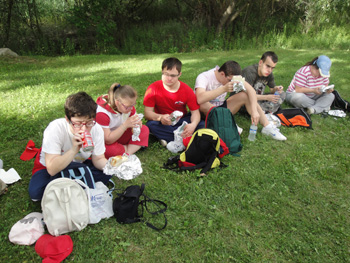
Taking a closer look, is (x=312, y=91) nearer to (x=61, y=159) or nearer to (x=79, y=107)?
(x=79, y=107)

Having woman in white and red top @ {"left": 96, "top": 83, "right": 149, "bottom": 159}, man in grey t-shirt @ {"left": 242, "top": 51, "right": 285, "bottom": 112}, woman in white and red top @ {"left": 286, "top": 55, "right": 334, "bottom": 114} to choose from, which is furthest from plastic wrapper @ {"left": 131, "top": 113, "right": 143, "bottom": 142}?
woman in white and red top @ {"left": 286, "top": 55, "right": 334, "bottom": 114}

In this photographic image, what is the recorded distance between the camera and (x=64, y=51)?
1119 cm

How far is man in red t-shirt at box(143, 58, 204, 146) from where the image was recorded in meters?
3.40

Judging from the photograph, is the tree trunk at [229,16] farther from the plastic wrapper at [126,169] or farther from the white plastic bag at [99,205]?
the white plastic bag at [99,205]

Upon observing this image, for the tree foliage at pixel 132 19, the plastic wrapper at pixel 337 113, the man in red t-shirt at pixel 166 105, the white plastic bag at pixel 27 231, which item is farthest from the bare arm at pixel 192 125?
the tree foliage at pixel 132 19

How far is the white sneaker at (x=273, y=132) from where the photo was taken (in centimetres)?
376

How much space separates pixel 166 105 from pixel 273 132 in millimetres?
1650

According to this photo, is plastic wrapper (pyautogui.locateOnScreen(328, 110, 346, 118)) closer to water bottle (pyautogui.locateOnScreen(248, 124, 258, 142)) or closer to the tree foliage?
water bottle (pyautogui.locateOnScreen(248, 124, 258, 142))

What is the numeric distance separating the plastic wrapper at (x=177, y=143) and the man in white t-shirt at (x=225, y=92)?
1.78 ft

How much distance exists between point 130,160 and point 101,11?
11.1 meters

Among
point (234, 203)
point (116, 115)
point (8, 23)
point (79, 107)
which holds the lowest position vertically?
point (234, 203)

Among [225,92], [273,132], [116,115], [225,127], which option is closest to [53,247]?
[116,115]

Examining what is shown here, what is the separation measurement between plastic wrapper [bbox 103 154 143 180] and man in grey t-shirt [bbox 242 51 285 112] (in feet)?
7.97

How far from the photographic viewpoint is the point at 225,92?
3633 millimetres
